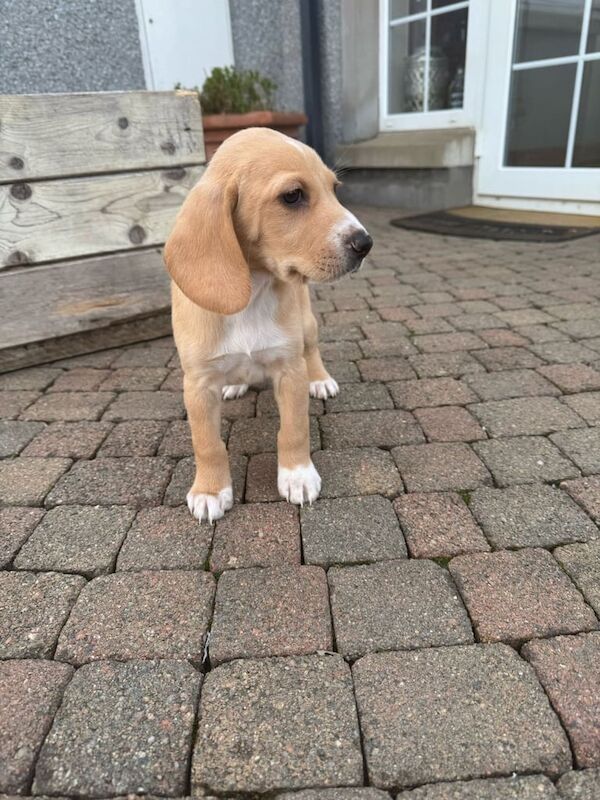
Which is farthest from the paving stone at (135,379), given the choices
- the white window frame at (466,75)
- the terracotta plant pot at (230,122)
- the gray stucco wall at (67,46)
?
the white window frame at (466,75)

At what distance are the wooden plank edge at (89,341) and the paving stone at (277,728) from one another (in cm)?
245

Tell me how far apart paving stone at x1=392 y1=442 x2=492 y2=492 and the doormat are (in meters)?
3.70

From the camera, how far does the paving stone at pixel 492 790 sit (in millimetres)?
1104

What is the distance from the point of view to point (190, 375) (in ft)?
6.37

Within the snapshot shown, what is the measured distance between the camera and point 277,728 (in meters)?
1.25

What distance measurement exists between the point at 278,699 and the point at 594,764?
666 millimetres

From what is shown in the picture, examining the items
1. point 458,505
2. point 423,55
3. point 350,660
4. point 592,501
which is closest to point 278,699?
point 350,660

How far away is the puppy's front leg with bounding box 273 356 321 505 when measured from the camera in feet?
6.59

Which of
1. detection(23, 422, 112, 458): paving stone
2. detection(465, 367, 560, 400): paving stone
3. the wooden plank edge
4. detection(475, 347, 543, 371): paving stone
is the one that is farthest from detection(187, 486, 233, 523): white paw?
the wooden plank edge

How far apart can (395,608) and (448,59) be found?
272 inches

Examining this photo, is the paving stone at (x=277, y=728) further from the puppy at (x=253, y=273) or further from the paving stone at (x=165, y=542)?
the puppy at (x=253, y=273)

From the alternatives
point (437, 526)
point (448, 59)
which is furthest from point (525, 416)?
point (448, 59)

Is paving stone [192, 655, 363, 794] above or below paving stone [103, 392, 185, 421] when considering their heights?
below

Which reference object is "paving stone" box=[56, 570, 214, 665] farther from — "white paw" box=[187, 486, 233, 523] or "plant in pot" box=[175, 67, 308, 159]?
"plant in pot" box=[175, 67, 308, 159]
